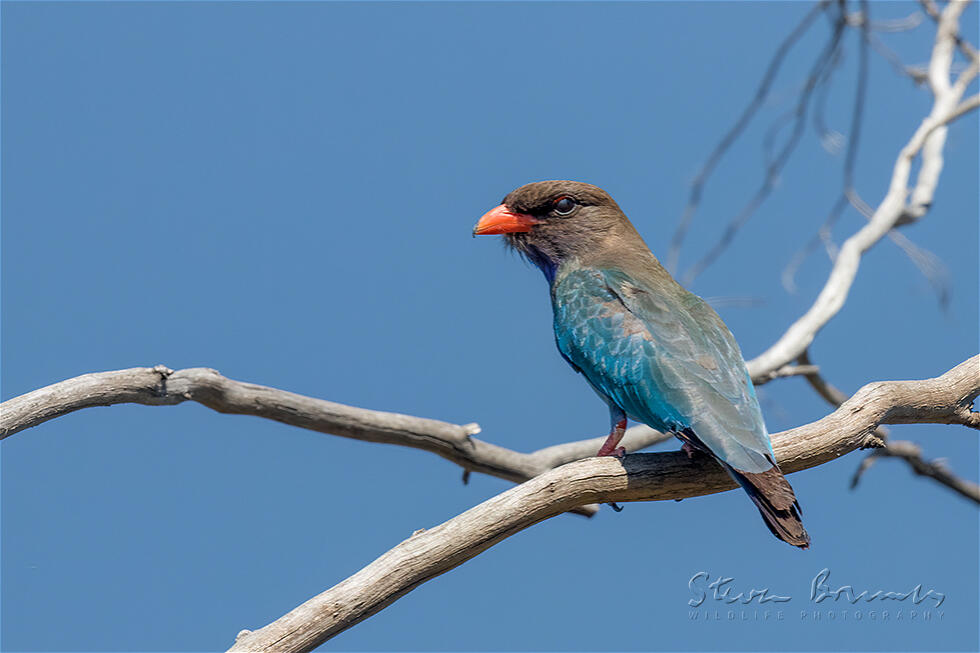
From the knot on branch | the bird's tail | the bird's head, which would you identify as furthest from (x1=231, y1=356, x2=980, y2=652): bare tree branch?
the bird's head

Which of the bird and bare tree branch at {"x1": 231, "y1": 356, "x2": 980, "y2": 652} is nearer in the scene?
bare tree branch at {"x1": 231, "y1": 356, "x2": 980, "y2": 652}

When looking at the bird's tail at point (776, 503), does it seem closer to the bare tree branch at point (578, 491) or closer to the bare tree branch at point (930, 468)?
the bare tree branch at point (578, 491)

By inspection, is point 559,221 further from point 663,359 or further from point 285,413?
point 285,413

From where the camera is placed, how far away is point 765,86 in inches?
246

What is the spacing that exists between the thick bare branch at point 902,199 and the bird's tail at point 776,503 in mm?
2342

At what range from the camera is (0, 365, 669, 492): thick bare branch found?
11.8ft

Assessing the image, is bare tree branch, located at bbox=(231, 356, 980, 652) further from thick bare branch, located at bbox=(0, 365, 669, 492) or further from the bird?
thick bare branch, located at bbox=(0, 365, 669, 492)

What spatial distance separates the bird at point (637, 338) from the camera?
318 cm

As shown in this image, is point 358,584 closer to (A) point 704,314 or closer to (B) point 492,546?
(B) point 492,546

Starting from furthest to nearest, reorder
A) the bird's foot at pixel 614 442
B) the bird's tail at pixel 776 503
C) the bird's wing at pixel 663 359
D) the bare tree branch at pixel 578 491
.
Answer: the bird's foot at pixel 614 442
the bird's wing at pixel 663 359
the bird's tail at pixel 776 503
the bare tree branch at pixel 578 491

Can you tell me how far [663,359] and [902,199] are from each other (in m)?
3.05

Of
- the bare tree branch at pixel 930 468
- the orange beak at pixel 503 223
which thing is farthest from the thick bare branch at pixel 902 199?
the orange beak at pixel 503 223

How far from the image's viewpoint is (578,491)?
10.6 ft

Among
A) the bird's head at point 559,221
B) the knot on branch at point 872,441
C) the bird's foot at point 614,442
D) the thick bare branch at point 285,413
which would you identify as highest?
the bird's head at point 559,221
